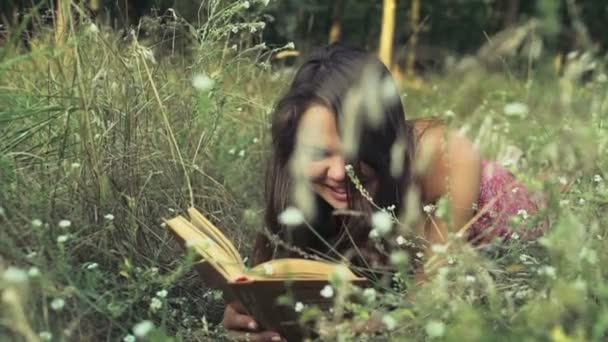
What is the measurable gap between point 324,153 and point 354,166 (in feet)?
0.42

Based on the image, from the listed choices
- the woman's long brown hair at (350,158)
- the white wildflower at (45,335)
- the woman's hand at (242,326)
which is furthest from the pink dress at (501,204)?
the white wildflower at (45,335)

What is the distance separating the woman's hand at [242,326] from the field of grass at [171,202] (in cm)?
4

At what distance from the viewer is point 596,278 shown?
135 cm

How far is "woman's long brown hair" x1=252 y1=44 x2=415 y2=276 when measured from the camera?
213cm

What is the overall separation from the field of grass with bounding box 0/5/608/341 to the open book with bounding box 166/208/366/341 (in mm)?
90

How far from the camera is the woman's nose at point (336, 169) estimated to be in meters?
2.03

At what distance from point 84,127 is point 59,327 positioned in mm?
654

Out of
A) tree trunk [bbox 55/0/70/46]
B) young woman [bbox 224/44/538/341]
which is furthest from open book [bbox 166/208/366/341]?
tree trunk [bbox 55/0/70/46]

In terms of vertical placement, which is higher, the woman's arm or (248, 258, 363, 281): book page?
(248, 258, 363, 281): book page

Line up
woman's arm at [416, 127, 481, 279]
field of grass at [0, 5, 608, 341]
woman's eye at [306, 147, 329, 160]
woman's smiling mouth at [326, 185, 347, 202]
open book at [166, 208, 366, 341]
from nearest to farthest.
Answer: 1. field of grass at [0, 5, 608, 341]
2. open book at [166, 208, 366, 341]
3. woman's eye at [306, 147, 329, 160]
4. woman's smiling mouth at [326, 185, 347, 202]
5. woman's arm at [416, 127, 481, 279]

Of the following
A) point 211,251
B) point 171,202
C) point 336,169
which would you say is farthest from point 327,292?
point 171,202

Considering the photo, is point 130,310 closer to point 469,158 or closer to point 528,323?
point 528,323

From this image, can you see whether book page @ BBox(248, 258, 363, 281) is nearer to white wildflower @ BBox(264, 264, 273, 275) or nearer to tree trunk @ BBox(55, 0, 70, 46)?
white wildflower @ BBox(264, 264, 273, 275)

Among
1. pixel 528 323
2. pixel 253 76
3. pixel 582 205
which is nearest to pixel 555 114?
pixel 582 205
